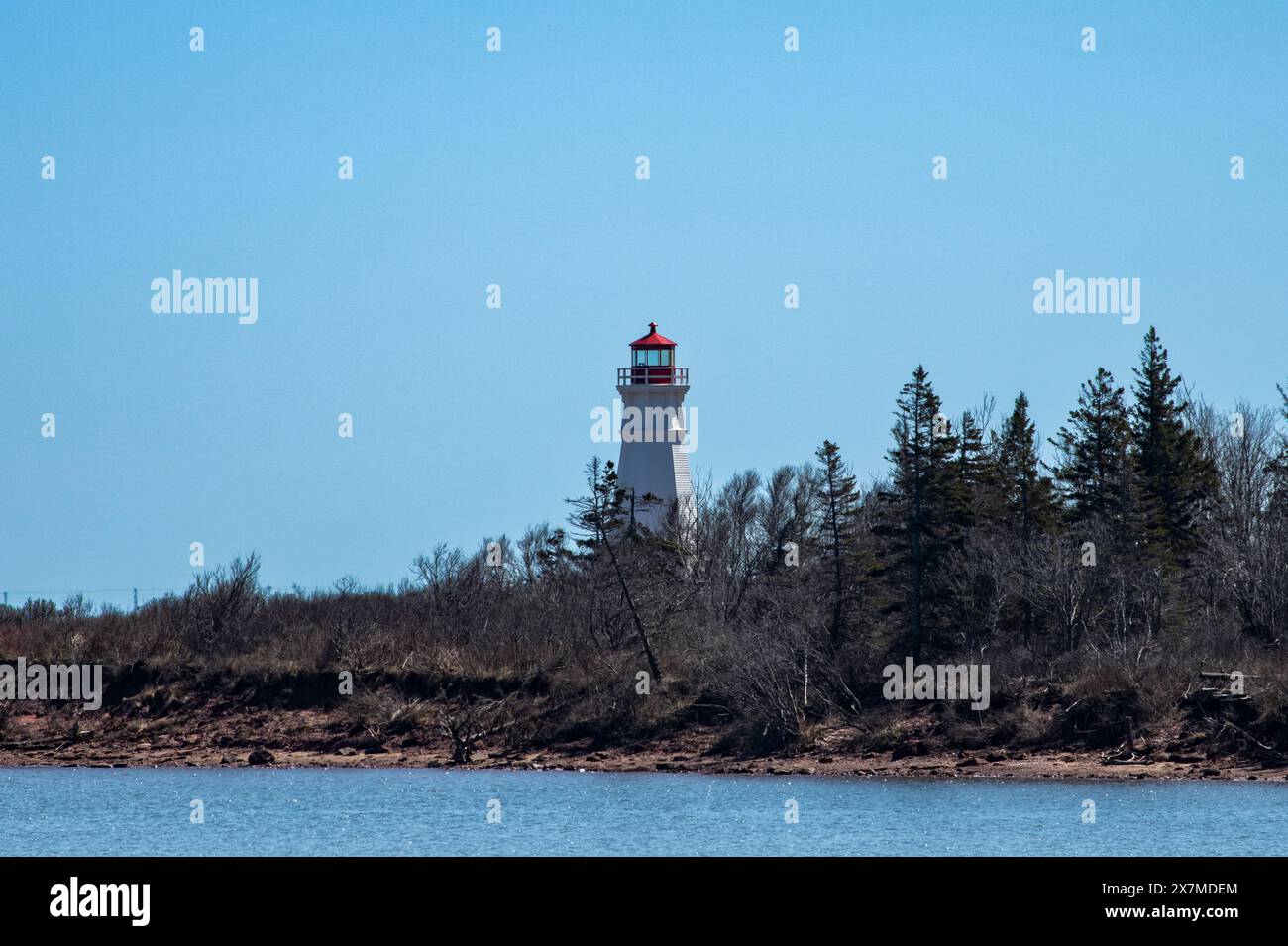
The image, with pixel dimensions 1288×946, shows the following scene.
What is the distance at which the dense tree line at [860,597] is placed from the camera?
5153cm

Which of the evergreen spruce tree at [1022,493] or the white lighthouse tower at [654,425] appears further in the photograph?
the white lighthouse tower at [654,425]

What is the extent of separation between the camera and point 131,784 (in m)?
47.8

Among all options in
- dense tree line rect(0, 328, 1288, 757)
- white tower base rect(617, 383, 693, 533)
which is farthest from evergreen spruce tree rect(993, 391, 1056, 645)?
white tower base rect(617, 383, 693, 533)

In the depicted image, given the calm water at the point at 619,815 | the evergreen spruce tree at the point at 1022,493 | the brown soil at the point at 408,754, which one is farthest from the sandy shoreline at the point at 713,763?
the evergreen spruce tree at the point at 1022,493

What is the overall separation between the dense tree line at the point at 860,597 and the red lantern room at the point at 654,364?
16.7 feet

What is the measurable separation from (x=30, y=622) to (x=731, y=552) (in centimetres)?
2546

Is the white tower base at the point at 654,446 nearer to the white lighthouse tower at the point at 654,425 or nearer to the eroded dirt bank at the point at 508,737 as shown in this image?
the white lighthouse tower at the point at 654,425

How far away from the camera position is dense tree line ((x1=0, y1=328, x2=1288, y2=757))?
2029 inches

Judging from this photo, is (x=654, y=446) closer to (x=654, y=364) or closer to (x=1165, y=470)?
(x=654, y=364)

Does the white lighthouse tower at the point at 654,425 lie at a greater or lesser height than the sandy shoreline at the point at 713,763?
greater

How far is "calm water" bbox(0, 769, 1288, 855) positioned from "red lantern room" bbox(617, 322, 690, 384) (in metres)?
21.4

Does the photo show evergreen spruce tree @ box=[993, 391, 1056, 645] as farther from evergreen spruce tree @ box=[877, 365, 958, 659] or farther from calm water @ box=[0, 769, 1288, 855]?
calm water @ box=[0, 769, 1288, 855]

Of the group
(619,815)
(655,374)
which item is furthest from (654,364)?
(619,815)
